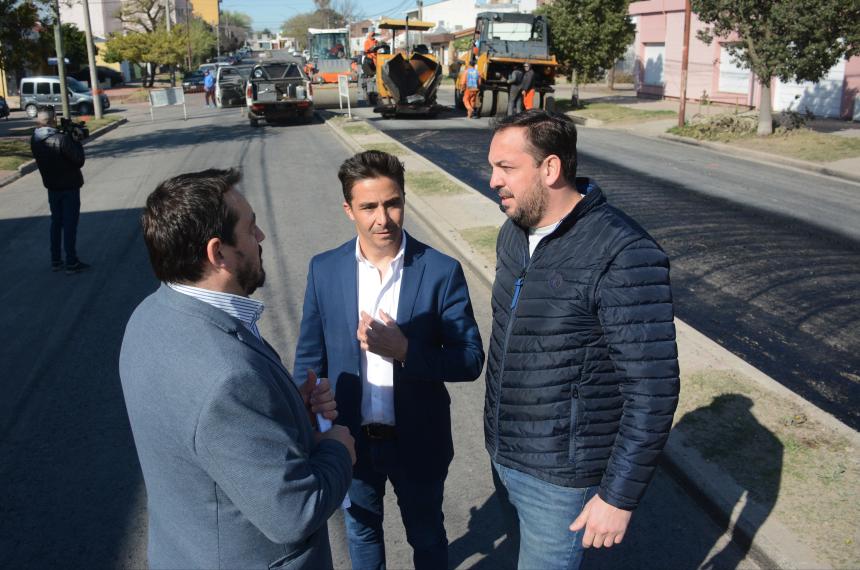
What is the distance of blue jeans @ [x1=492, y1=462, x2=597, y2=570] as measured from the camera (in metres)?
2.42

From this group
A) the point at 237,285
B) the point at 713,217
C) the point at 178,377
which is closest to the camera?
the point at 178,377

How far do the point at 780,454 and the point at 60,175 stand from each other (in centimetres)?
787

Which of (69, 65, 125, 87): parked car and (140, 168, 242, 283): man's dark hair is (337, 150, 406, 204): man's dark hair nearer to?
(140, 168, 242, 283): man's dark hair

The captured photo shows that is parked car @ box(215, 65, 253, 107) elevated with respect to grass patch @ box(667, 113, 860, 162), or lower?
elevated

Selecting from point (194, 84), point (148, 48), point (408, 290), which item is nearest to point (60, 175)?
point (408, 290)

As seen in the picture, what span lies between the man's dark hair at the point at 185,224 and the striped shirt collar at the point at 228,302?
0.03 metres

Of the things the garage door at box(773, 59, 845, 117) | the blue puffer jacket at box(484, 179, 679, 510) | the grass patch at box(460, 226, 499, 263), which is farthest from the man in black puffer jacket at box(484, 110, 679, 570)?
the garage door at box(773, 59, 845, 117)

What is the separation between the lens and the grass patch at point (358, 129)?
20438 millimetres

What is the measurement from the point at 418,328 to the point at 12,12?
19.7 m

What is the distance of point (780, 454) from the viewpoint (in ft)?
13.5

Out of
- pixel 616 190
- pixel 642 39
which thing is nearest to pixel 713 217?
pixel 616 190

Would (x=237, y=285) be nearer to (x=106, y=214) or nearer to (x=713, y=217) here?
(x=713, y=217)

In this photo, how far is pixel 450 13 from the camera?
79.9 metres

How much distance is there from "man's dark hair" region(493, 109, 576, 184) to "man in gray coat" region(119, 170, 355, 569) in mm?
937
